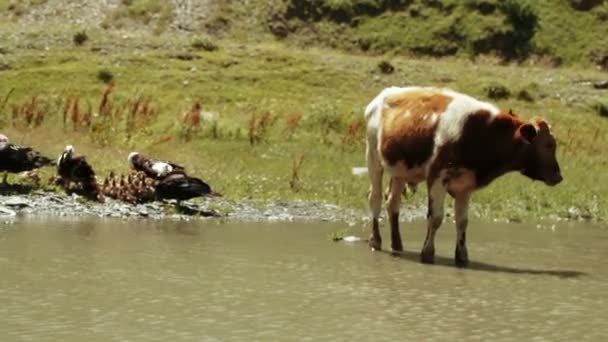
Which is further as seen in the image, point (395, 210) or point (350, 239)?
point (350, 239)

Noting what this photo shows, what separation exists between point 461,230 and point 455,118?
156 cm

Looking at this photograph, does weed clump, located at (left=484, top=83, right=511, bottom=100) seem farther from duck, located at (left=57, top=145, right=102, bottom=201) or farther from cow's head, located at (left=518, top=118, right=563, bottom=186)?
cow's head, located at (left=518, top=118, right=563, bottom=186)

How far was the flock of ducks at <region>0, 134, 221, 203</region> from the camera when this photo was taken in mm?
19734

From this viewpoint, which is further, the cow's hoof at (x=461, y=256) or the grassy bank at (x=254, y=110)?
the grassy bank at (x=254, y=110)

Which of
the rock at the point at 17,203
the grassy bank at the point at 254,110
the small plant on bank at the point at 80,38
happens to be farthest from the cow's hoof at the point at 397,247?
the small plant on bank at the point at 80,38

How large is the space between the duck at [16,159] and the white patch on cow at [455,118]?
851 centimetres

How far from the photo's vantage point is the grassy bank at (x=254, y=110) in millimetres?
24344

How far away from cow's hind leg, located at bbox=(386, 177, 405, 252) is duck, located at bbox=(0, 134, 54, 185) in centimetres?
720

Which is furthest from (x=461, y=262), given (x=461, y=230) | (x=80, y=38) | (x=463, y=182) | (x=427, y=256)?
(x=80, y=38)

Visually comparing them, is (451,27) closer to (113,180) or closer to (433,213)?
(113,180)

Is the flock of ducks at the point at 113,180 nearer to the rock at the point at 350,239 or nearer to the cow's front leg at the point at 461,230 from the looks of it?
the rock at the point at 350,239

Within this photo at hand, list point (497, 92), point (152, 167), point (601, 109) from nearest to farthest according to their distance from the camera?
point (152, 167) → point (601, 109) → point (497, 92)

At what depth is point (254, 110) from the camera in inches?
1384

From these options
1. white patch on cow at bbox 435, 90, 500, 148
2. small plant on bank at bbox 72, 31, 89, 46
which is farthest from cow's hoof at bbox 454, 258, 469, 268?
small plant on bank at bbox 72, 31, 89, 46
